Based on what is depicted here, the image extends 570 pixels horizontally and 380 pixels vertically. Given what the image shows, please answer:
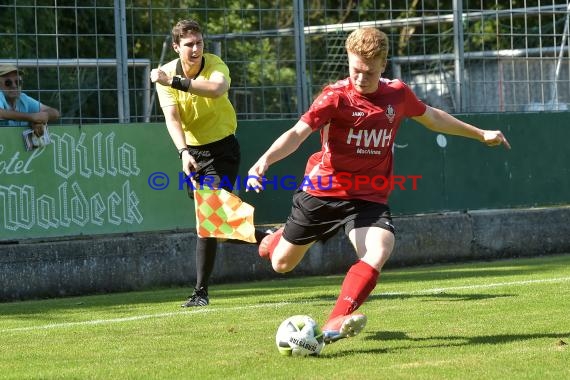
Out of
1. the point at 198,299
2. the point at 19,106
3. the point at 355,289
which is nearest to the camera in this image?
the point at 355,289

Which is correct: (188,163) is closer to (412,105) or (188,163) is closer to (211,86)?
(211,86)

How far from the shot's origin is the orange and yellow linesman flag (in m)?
10.3

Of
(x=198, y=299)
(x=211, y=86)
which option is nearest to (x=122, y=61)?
(x=211, y=86)

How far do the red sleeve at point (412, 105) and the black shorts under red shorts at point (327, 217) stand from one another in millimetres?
687

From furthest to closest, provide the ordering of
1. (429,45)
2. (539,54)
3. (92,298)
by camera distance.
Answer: (539,54)
(429,45)
(92,298)

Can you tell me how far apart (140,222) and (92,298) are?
1.13 metres

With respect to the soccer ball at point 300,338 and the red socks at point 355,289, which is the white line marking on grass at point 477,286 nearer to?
the red socks at point 355,289

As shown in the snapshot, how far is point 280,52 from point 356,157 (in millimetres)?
5824

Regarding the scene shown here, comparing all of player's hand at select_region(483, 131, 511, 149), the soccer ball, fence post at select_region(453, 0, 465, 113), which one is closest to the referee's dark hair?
player's hand at select_region(483, 131, 511, 149)

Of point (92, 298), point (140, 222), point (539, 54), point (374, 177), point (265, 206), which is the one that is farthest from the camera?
point (539, 54)

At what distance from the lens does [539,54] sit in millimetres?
15242

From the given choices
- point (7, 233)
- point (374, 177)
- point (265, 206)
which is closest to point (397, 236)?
point (265, 206)

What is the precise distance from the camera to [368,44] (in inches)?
294

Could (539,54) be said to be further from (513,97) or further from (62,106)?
(62,106)
